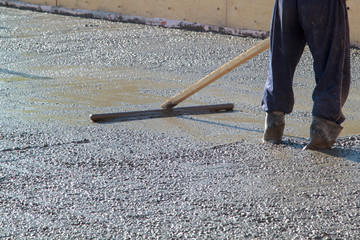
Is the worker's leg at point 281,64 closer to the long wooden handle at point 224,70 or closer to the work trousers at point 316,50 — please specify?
the work trousers at point 316,50

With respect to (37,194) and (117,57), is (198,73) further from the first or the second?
(37,194)

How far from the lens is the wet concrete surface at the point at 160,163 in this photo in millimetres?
2617

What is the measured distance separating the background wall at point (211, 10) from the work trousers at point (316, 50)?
4344 mm

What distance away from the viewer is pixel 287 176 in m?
3.25

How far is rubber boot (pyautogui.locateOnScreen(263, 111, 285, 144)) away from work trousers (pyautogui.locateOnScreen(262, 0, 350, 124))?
0.15 feet

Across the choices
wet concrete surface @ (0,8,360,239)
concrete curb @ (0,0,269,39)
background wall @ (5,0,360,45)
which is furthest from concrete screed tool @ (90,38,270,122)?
concrete curb @ (0,0,269,39)

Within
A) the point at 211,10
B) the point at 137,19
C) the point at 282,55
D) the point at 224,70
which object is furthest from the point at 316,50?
the point at 137,19

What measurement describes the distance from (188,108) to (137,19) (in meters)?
5.76

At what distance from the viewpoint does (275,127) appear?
3844mm

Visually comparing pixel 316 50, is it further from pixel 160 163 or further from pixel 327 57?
pixel 160 163

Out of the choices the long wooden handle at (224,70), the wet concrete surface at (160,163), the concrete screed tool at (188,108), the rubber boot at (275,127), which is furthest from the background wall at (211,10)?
the rubber boot at (275,127)

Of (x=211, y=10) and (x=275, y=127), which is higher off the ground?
(x=211, y=10)

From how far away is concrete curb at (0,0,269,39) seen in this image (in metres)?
8.83

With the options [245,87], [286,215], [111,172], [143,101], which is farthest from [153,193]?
[245,87]
